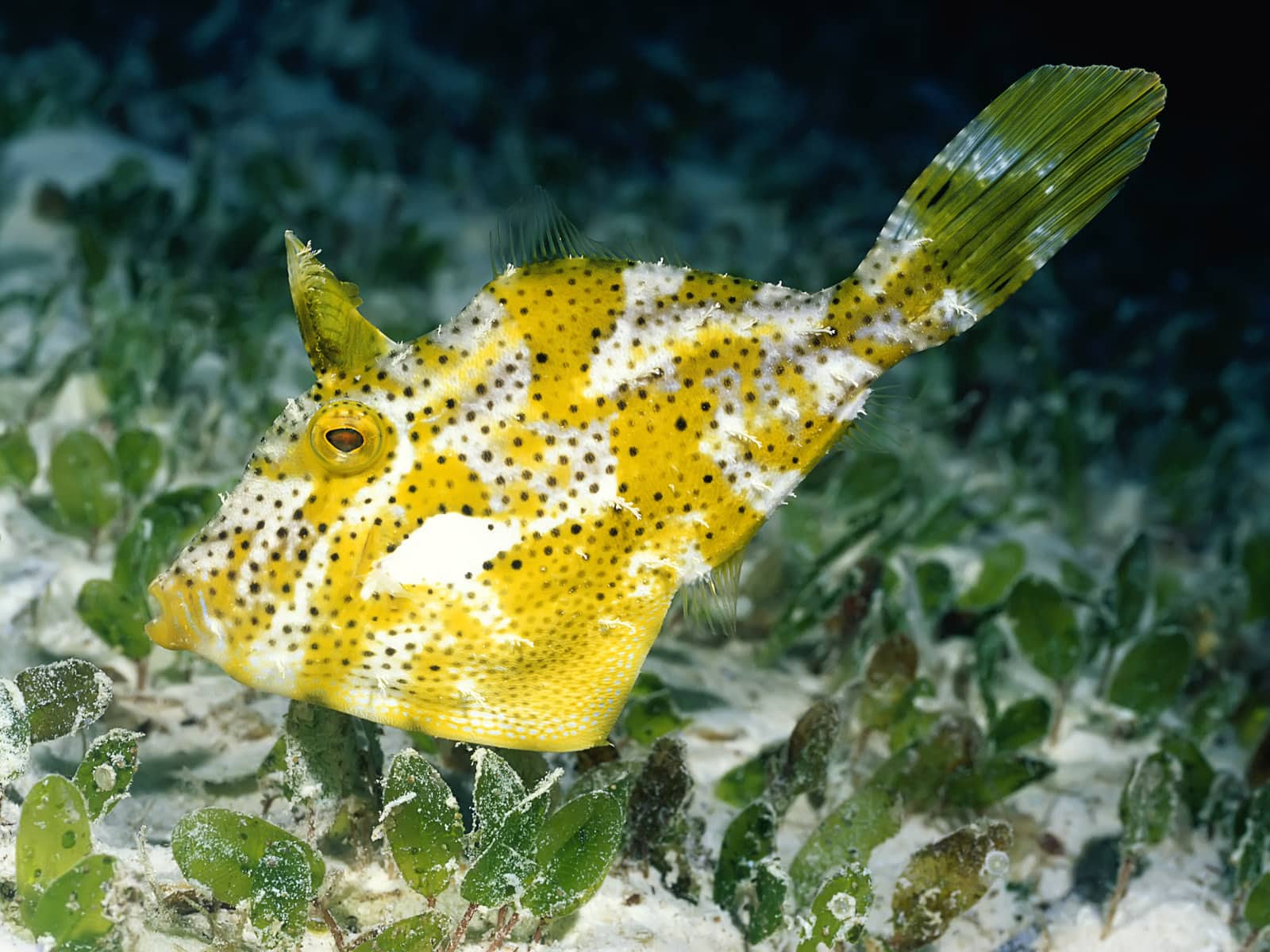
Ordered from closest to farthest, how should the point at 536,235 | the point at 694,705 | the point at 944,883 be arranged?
1. the point at 536,235
2. the point at 944,883
3. the point at 694,705

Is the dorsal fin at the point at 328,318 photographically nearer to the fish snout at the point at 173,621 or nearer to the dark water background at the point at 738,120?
the fish snout at the point at 173,621

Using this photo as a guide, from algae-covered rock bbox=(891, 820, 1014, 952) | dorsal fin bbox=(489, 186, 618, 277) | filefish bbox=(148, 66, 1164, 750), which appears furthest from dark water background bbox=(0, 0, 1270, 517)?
algae-covered rock bbox=(891, 820, 1014, 952)

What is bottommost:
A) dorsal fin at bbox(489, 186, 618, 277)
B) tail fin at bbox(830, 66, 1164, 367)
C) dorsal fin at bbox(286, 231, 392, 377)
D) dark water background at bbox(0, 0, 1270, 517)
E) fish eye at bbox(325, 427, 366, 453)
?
fish eye at bbox(325, 427, 366, 453)

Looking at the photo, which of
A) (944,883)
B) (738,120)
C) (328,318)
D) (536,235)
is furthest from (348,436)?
(738,120)

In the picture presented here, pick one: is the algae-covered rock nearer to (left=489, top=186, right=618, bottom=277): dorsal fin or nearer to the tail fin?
the tail fin

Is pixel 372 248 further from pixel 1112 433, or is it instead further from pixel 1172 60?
pixel 1172 60

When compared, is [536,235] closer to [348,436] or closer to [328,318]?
[328,318]

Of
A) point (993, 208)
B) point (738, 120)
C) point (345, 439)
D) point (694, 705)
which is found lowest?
point (345, 439)
